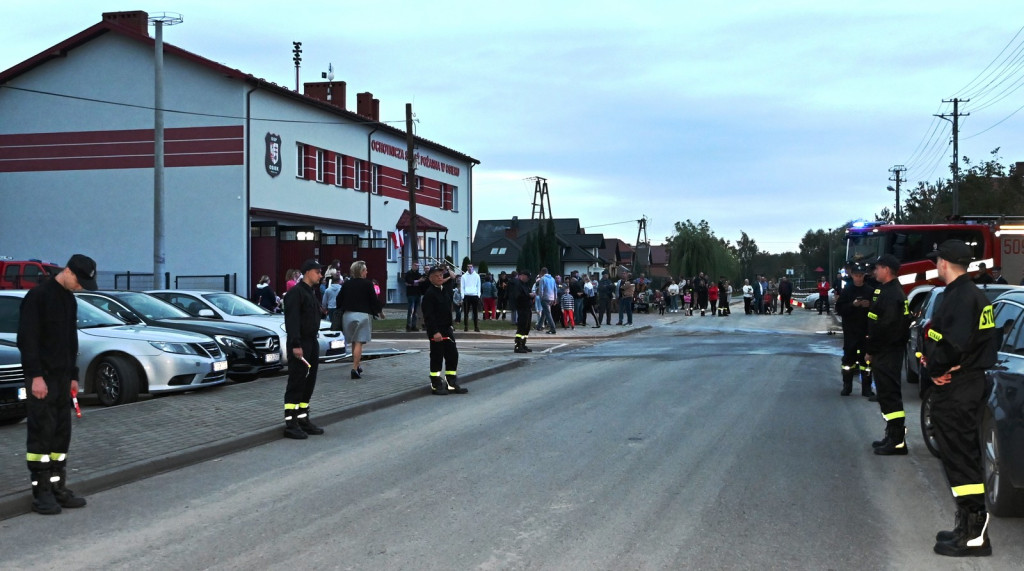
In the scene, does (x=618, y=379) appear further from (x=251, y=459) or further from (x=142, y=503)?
(x=142, y=503)

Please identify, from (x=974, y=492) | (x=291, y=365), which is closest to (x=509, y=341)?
(x=291, y=365)

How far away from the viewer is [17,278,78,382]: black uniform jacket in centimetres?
666

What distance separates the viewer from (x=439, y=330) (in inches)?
512

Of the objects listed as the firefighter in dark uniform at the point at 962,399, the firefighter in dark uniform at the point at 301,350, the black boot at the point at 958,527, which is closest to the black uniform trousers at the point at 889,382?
the firefighter in dark uniform at the point at 962,399

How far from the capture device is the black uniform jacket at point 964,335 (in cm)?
554

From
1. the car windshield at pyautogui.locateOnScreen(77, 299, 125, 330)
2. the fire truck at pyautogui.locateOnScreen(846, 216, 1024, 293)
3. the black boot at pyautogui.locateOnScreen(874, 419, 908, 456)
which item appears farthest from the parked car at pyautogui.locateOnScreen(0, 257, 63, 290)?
the black boot at pyautogui.locateOnScreen(874, 419, 908, 456)

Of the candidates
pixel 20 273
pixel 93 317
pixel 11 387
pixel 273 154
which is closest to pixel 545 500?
pixel 11 387

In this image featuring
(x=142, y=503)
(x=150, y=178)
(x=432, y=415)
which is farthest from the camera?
(x=150, y=178)

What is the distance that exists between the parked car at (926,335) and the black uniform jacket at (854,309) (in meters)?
0.65

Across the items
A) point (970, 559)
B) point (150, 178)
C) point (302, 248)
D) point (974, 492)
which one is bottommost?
point (970, 559)

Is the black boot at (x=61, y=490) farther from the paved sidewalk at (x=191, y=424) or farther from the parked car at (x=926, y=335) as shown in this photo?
the parked car at (x=926, y=335)

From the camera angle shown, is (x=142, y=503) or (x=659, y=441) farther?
(x=659, y=441)

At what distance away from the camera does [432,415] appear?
11266 millimetres

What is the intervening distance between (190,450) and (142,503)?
5.47 feet
